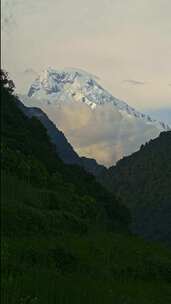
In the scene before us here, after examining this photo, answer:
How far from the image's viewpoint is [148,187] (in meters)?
175

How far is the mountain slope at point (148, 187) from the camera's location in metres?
147

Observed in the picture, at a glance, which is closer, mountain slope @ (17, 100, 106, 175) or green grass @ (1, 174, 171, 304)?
green grass @ (1, 174, 171, 304)

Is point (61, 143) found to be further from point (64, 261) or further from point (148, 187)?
point (64, 261)

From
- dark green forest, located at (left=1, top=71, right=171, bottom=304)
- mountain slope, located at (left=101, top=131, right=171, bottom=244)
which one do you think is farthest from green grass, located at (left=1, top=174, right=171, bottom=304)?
mountain slope, located at (left=101, top=131, right=171, bottom=244)

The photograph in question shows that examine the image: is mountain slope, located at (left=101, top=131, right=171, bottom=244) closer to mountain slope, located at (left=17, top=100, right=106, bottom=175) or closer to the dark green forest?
mountain slope, located at (left=17, top=100, right=106, bottom=175)

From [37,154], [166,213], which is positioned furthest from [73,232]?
[166,213]

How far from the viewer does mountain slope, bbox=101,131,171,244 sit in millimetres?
147125

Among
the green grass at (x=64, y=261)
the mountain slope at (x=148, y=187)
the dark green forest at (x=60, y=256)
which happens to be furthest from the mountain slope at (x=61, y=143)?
the green grass at (x=64, y=261)

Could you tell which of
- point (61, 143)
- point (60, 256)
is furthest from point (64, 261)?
point (61, 143)

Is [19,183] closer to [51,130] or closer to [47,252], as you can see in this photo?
[47,252]

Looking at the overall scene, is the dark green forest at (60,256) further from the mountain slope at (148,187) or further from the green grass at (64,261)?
the mountain slope at (148,187)

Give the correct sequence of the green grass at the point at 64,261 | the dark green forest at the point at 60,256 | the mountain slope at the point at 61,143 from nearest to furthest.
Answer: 1. the green grass at the point at 64,261
2. the dark green forest at the point at 60,256
3. the mountain slope at the point at 61,143

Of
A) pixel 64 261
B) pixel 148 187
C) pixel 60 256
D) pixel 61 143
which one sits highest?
pixel 61 143

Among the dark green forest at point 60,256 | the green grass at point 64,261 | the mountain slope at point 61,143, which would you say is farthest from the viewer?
the mountain slope at point 61,143
